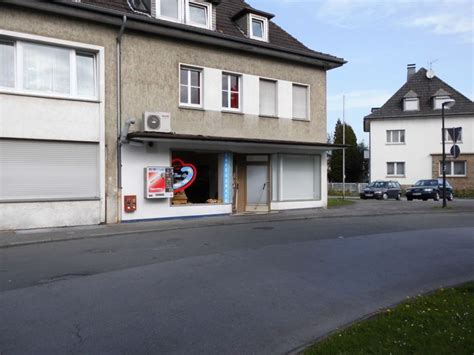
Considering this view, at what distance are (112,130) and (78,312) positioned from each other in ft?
35.1

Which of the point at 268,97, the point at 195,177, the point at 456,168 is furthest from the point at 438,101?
the point at 195,177

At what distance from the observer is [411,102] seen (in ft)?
151

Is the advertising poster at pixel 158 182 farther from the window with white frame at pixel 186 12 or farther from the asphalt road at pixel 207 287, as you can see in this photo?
the window with white frame at pixel 186 12

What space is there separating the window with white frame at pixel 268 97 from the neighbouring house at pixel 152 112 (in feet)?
0.18

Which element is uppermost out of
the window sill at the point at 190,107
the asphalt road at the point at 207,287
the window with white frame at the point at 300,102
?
the window with white frame at the point at 300,102

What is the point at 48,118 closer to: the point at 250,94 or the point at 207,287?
the point at 250,94

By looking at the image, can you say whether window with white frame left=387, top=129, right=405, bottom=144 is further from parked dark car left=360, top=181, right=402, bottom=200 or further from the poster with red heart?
the poster with red heart

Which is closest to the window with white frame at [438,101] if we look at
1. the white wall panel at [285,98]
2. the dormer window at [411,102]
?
the dormer window at [411,102]

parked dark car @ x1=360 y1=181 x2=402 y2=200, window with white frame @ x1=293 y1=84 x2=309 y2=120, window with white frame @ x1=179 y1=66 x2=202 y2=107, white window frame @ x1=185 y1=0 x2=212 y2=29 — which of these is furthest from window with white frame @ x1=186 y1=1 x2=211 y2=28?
parked dark car @ x1=360 y1=181 x2=402 y2=200

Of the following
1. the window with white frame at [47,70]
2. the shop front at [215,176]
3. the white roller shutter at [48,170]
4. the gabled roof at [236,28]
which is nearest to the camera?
the white roller shutter at [48,170]

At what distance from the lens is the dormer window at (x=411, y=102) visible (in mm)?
45750

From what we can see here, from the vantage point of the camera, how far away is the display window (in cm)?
1753

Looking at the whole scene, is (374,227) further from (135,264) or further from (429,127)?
(429,127)

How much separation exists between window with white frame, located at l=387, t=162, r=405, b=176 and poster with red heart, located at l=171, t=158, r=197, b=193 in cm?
3266
